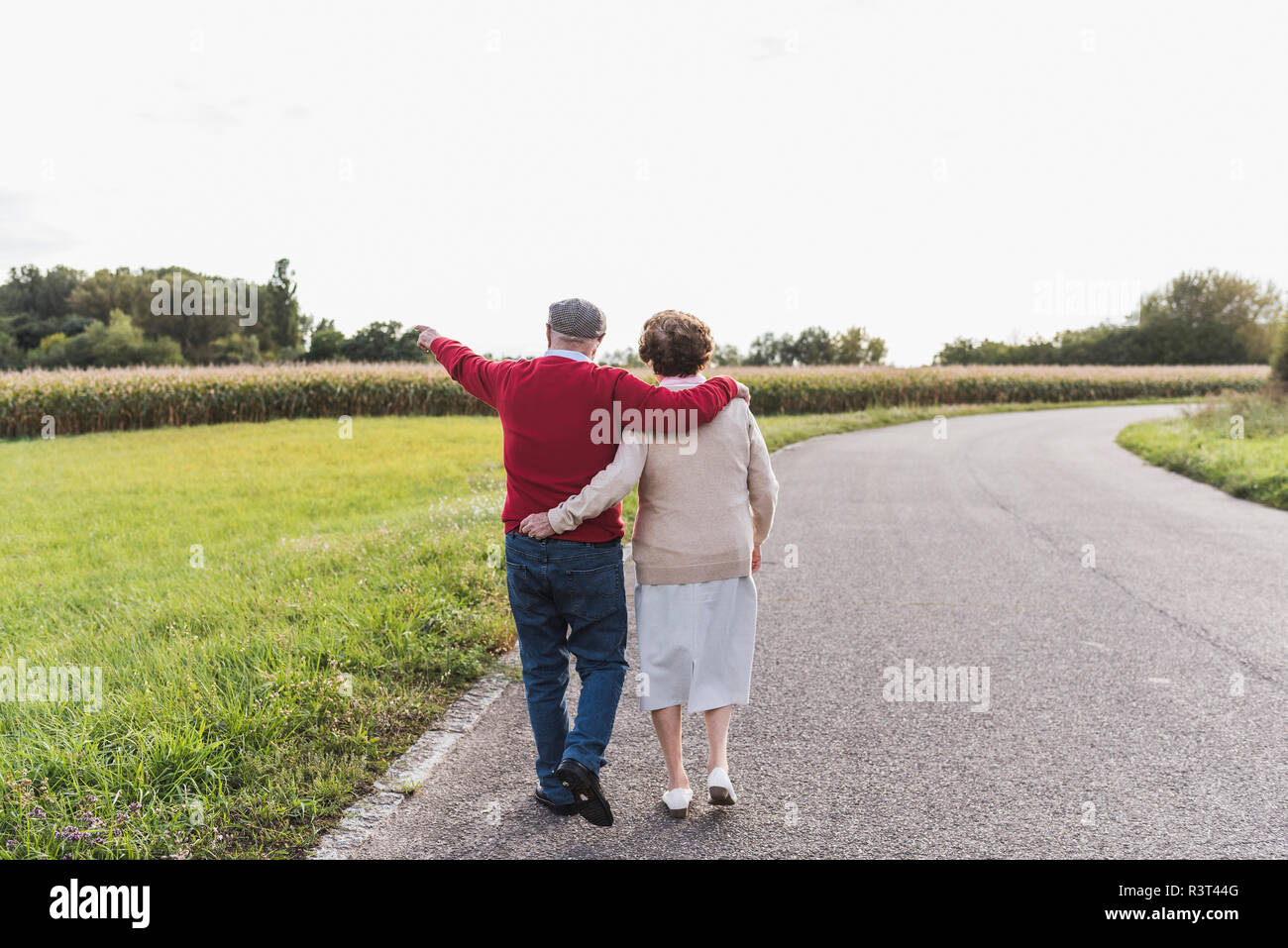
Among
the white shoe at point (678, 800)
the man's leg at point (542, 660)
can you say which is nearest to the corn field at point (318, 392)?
the man's leg at point (542, 660)

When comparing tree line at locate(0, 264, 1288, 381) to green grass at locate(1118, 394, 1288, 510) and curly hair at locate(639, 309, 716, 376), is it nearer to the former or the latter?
green grass at locate(1118, 394, 1288, 510)

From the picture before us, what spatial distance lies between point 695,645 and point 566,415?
994mm

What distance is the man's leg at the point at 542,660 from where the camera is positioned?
3.28 metres

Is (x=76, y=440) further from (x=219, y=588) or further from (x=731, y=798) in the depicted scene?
(x=731, y=798)

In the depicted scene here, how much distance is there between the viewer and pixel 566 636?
11.3 ft

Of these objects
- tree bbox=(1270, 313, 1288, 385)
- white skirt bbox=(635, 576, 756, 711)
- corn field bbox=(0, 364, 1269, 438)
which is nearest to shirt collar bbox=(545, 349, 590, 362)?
white skirt bbox=(635, 576, 756, 711)

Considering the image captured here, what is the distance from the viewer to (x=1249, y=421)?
17.6 m

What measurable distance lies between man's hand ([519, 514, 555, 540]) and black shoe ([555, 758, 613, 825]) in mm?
804

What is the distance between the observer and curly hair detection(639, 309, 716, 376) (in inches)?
125

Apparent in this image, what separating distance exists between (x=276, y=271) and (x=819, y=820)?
83.0 metres

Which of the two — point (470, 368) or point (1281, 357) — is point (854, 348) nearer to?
point (1281, 357)

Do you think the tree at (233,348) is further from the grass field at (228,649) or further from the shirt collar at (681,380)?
the shirt collar at (681,380)

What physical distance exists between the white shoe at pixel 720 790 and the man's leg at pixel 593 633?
435mm
